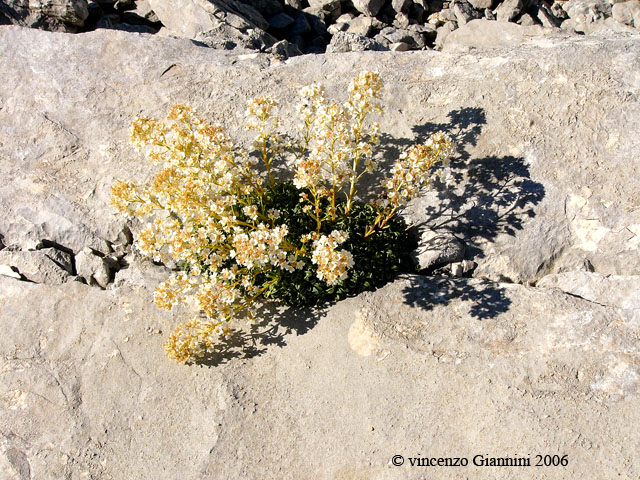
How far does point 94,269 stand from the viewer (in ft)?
19.3

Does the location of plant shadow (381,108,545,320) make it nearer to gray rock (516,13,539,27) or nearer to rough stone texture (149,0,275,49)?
rough stone texture (149,0,275,49)

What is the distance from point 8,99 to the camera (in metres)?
6.97

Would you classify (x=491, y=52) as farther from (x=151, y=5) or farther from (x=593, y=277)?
(x=151, y=5)

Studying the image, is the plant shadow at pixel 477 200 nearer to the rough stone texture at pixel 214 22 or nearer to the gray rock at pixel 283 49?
the gray rock at pixel 283 49

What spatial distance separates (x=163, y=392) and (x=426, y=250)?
2.70m

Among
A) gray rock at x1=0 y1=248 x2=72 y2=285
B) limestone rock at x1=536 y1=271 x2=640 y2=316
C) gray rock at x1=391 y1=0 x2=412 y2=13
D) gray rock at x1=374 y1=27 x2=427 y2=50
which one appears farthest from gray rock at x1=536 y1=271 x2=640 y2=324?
gray rock at x1=391 y1=0 x2=412 y2=13

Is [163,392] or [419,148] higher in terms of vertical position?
[419,148]

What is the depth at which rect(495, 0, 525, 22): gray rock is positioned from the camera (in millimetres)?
10867

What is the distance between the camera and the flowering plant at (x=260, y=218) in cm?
471

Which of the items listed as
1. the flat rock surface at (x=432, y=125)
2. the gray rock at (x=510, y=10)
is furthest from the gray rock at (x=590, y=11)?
the flat rock surface at (x=432, y=125)

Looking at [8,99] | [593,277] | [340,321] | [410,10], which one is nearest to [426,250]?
[340,321]

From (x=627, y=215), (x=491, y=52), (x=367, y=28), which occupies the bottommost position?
(x=367, y=28)

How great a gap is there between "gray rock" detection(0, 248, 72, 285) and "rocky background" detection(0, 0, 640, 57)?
182 inches

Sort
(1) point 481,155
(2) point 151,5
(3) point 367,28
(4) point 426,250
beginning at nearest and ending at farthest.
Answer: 1. (4) point 426,250
2. (1) point 481,155
3. (2) point 151,5
4. (3) point 367,28
